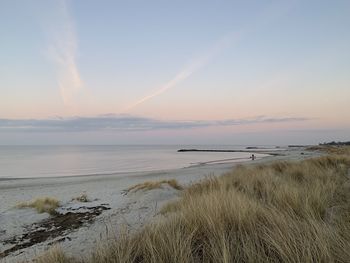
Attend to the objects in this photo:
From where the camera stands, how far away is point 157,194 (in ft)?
38.2

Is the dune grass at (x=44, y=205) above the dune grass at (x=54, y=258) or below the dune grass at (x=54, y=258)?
below

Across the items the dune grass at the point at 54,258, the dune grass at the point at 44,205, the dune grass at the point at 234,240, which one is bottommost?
the dune grass at the point at 44,205

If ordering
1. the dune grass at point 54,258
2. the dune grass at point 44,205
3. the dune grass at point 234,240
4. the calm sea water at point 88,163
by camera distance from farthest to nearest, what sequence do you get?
the calm sea water at point 88,163, the dune grass at point 44,205, the dune grass at point 54,258, the dune grass at point 234,240

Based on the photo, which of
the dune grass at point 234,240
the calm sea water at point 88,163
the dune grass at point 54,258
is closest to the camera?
the dune grass at point 234,240

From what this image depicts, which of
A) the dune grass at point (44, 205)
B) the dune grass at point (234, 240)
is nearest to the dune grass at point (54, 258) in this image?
the dune grass at point (234, 240)

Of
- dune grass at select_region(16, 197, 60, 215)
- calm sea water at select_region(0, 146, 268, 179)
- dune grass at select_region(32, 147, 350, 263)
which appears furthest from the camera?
calm sea water at select_region(0, 146, 268, 179)

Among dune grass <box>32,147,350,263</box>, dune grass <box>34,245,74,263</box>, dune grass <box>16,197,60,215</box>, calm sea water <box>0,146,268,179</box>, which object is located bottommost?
calm sea water <box>0,146,268,179</box>

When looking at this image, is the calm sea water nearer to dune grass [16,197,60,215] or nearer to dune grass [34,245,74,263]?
dune grass [16,197,60,215]

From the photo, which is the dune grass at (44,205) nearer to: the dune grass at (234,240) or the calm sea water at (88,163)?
the dune grass at (234,240)

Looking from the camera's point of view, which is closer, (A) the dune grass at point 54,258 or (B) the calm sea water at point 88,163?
(A) the dune grass at point 54,258

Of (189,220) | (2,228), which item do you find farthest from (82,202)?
(189,220)

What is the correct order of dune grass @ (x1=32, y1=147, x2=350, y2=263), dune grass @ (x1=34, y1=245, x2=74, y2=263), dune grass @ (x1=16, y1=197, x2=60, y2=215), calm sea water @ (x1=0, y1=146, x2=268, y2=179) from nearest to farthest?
dune grass @ (x1=32, y1=147, x2=350, y2=263)
dune grass @ (x1=34, y1=245, x2=74, y2=263)
dune grass @ (x1=16, y1=197, x2=60, y2=215)
calm sea water @ (x1=0, y1=146, x2=268, y2=179)

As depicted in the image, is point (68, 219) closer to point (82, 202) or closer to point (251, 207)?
point (82, 202)

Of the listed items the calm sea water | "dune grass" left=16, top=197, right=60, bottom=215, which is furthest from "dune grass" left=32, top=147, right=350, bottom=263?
the calm sea water
